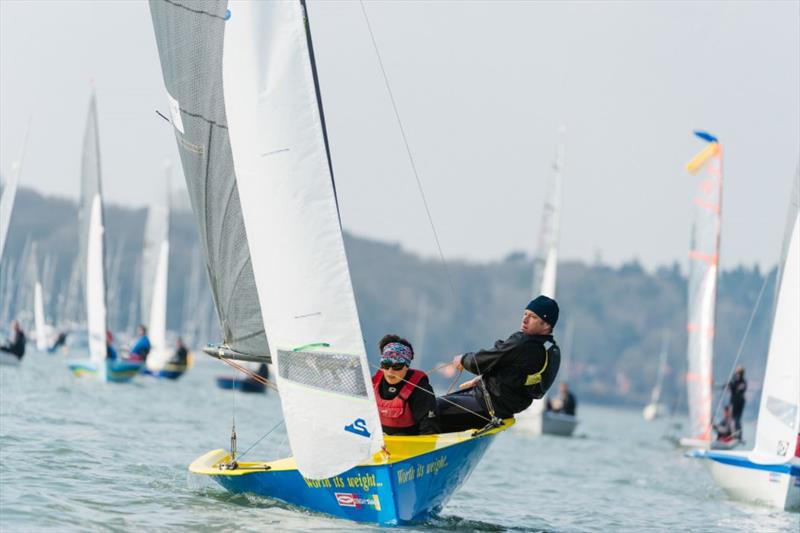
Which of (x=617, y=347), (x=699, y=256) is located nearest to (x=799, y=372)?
(x=699, y=256)

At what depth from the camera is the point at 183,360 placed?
124 feet

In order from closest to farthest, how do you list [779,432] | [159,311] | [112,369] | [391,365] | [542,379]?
[391,365] < [542,379] < [779,432] < [112,369] < [159,311]

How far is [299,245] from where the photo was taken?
29.0ft

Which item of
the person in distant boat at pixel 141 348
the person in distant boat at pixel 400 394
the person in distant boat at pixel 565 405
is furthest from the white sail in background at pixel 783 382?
the person in distant boat at pixel 141 348

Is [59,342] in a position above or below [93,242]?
below

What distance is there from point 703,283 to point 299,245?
64.8ft

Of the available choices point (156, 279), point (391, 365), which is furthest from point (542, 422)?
point (391, 365)

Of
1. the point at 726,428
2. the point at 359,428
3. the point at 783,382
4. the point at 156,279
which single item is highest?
the point at 156,279

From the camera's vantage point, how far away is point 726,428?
80.2 ft

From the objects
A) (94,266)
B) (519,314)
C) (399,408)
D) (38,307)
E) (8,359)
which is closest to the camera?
(399,408)

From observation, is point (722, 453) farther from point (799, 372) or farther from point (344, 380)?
point (344, 380)

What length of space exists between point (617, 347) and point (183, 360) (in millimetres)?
161404

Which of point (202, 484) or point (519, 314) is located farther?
point (519, 314)

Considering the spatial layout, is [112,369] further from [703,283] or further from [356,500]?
[356,500]
